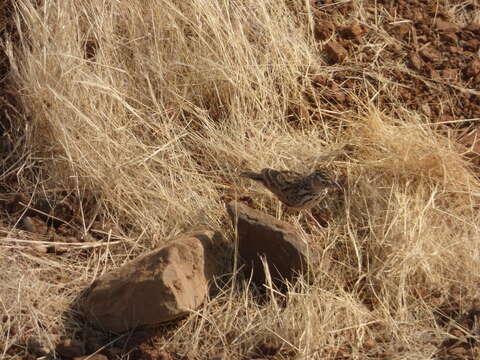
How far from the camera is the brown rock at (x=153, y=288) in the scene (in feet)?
17.2

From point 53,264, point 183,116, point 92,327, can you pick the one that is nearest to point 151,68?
point 183,116

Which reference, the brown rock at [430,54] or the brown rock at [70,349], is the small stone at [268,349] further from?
the brown rock at [430,54]

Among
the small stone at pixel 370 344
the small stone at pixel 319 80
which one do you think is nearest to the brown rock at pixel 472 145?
the small stone at pixel 319 80

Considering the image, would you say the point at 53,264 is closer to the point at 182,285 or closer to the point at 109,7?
the point at 182,285

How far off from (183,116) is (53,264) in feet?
5.49

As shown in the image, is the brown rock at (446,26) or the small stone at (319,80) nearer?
the small stone at (319,80)

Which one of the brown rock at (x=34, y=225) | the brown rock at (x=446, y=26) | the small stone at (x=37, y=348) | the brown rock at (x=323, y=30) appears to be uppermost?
the brown rock at (x=323, y=30)

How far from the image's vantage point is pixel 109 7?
719cm

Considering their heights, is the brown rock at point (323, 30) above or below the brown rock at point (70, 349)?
above

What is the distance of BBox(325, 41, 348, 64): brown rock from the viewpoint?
7586 mm

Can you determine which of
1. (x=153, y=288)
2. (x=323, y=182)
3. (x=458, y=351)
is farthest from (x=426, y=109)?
(x=153, y=288)

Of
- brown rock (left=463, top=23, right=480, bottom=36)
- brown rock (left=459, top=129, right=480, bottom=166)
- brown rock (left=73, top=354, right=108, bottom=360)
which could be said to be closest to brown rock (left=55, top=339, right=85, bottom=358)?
brown rock (left=73, top=354, right=108, bottom=360)

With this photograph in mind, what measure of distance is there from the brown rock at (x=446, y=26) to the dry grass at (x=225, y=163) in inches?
22.3

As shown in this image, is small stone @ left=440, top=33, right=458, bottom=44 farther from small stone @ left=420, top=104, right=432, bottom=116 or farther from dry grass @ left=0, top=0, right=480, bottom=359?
small stone @ left=420, top=104, right=432, bottom=116
